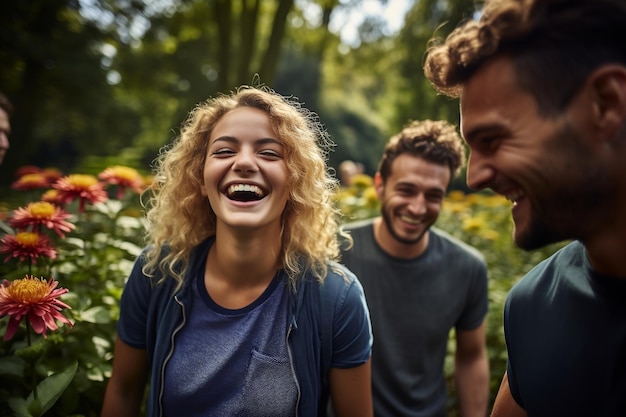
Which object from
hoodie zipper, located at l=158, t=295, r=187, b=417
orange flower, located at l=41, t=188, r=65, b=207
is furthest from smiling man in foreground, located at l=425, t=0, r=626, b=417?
orange flower, located at l=41, t=188, r=65, b=207

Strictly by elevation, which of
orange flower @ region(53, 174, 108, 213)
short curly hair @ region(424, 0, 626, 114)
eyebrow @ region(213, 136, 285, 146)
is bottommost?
short curly hair @ region(424, 0, 626, 114)

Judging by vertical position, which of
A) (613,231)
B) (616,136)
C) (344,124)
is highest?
(344,124)

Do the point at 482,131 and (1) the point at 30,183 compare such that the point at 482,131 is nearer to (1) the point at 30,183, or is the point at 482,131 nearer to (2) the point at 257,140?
(2) the point at 257,140

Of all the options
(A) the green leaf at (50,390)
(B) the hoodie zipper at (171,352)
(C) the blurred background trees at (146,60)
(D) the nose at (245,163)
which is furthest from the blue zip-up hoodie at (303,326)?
(C) the blurred background trees at (146,60)

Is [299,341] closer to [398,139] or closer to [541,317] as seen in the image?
[541,317]

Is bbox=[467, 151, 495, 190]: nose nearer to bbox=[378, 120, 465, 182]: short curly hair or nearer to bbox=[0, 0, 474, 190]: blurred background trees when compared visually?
bbox=[378, 120, 465, 182]: short curly hair

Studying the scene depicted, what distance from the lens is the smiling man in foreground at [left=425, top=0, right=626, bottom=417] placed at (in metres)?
0.83

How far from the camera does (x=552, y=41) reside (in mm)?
854

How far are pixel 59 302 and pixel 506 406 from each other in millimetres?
1213

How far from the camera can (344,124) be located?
65.2 feet

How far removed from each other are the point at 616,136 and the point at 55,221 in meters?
1.75

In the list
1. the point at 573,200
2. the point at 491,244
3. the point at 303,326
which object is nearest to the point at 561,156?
the point at 573,200

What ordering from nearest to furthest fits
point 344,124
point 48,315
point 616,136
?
1. point 616,136
2. point 48,315
3. point 344,124

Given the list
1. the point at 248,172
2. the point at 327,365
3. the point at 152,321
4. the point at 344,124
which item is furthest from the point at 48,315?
the point at 344,124
